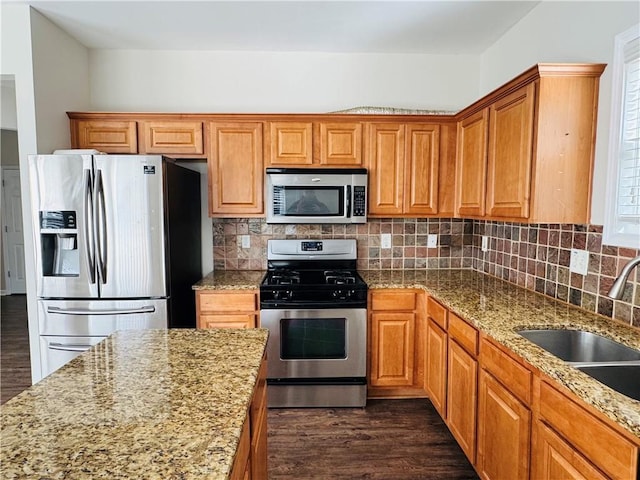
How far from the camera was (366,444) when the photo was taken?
2.32m

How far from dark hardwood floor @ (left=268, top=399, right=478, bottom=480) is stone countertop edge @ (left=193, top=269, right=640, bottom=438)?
0.88 meters

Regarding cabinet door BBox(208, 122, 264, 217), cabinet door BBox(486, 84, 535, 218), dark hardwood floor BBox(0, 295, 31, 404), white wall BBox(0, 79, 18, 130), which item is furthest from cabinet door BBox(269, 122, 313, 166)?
white wall BBox(0, 79, 18, 130)

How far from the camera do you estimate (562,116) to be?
6.13 ft

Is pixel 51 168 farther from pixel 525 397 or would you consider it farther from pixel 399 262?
pixel 525 397

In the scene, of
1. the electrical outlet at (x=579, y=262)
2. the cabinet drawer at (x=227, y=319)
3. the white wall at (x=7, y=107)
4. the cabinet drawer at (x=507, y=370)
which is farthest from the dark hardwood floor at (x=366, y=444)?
the white wall at (x=7, y=107)

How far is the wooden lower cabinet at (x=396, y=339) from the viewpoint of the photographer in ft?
8.91

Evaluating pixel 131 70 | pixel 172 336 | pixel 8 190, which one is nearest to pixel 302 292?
pixel 172 336

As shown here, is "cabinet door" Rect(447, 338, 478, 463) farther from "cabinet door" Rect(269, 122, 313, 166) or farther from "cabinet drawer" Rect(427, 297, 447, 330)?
"cabinet door" Rect(269, 122, 313, 166)

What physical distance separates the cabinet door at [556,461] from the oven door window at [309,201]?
1.88 meters

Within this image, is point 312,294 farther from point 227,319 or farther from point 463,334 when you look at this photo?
point 463,334

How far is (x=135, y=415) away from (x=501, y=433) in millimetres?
1489

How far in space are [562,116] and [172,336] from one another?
212 cm

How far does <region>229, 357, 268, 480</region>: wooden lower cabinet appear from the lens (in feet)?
3.43

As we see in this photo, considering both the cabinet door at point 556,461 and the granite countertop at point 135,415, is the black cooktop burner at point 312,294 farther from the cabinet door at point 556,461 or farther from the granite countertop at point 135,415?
the cabinet door at point 556,461
